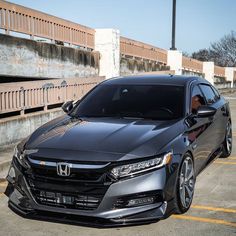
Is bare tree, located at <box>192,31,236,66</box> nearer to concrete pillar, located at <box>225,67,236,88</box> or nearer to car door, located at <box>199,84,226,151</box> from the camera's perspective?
concrete pillar, located at <box>225,67,236,88</box>

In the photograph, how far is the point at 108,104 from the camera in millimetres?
5762

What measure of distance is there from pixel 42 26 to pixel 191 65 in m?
18.1

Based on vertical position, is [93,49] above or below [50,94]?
above

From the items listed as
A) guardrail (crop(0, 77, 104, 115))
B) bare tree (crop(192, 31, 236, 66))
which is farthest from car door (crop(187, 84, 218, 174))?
bare tree (crop(192, 31, 236, 66))

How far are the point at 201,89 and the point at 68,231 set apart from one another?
3169 mm

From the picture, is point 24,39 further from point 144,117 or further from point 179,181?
point 179,181

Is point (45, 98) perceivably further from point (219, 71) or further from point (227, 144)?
point (219, 71)

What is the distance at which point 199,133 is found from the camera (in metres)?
5.55

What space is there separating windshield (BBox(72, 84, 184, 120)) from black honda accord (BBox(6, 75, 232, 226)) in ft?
0.07

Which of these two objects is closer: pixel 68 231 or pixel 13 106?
pixel 68 231

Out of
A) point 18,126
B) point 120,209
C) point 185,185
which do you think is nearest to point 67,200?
point 120,209

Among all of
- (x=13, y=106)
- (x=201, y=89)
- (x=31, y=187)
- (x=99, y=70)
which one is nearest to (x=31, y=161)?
(x=31, y=187)

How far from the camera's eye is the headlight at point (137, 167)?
4082 mm

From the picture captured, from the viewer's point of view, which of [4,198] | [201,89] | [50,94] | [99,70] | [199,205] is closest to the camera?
[199,205]
